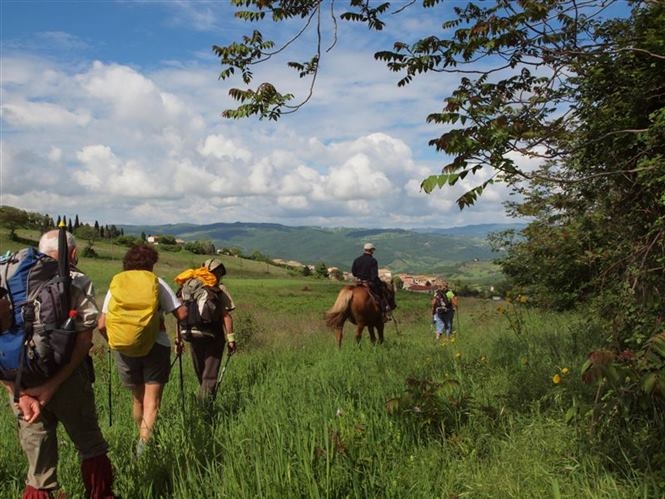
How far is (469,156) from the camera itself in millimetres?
3287

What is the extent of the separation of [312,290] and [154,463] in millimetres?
52931

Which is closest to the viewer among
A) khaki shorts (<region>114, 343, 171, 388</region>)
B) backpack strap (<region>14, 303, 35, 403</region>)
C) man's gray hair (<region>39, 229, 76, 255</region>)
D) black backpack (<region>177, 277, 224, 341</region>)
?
backpack strap (<region>14, 303, 35, 403</region>)

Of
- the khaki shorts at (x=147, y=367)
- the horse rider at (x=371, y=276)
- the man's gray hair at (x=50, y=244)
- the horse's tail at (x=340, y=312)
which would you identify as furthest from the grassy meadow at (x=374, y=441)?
the horse rider at (x=371, y=276)

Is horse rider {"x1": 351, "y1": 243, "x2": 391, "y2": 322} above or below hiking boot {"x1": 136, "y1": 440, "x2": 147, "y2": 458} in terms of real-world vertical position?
above

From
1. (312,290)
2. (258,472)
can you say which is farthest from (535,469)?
(312,290)

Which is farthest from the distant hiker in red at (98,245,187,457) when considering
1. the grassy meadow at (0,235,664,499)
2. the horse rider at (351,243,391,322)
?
the horse rider at (351,243,391,322)

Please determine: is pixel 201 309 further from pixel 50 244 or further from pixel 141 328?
pixel 50 244

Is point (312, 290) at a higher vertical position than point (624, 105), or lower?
lower

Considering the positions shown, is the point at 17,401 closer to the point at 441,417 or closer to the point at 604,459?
the point at 441,417

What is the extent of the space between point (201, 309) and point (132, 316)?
142 centimetres

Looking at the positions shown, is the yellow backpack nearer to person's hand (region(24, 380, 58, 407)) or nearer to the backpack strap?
person's hand (region(24, 380, 58, 407))

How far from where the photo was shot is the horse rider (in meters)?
11.9

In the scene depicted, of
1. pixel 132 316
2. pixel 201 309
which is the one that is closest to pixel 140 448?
pixel 132 316

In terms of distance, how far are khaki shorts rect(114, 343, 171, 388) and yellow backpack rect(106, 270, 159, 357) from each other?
1.12 ft
